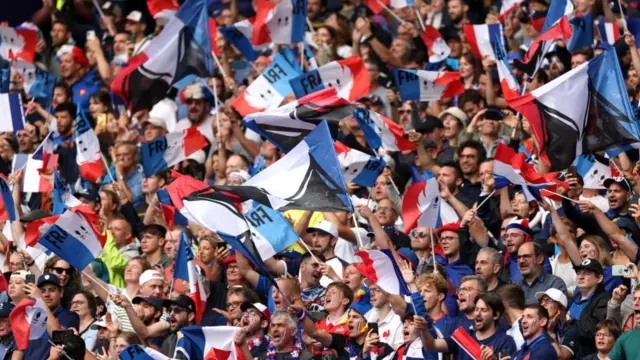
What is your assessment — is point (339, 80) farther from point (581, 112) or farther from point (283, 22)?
point (581, 112)

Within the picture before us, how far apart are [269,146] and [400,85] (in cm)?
151

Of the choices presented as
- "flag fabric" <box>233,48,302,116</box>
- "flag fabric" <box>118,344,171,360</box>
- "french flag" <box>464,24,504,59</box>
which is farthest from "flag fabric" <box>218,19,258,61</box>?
"flag fabric" <box>118,344,171,360</box>

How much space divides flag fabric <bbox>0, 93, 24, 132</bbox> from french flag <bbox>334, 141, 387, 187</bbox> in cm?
400

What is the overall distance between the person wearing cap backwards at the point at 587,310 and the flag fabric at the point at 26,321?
15.0 feet

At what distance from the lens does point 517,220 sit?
14.7 m

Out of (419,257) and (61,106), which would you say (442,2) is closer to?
(61,106)

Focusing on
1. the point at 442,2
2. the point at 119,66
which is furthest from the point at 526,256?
the point at 119,66

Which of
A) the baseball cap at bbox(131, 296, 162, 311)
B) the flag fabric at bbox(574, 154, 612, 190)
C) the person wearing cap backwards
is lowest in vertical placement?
the baseball cap at bbox(131, 296, 162, 311)

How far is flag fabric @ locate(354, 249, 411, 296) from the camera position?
13.3 metres

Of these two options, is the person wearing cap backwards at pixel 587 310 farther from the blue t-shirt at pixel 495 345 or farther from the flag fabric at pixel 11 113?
the flag fabric at pixel 11 113

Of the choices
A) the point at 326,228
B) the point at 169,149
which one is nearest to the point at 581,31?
the point at 326,228

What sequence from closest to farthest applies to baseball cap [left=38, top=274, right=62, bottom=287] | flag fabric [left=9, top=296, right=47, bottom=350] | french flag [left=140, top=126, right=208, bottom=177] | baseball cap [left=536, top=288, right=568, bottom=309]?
baseball cap [left=536, top=288, right=568, bottom=309], flag fabric [left=9, top=296, right=47, bottom=350], baseball cap [left=38, top=274, right=62, bottom=287], french flag [left=140, top=126, right=208, bottom=177]

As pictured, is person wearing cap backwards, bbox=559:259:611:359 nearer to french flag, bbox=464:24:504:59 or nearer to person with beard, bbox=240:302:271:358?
person with beard, bbox=240:302:271:358

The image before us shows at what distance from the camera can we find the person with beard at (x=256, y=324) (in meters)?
14.0
